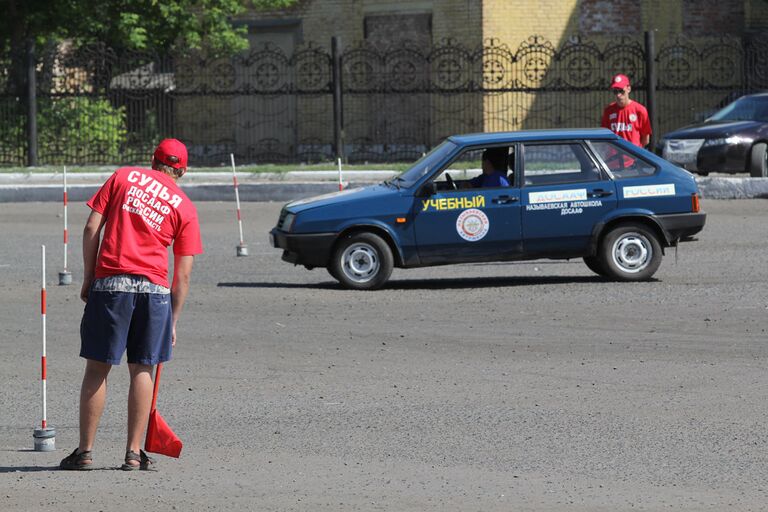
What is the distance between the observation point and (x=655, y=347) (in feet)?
36.0

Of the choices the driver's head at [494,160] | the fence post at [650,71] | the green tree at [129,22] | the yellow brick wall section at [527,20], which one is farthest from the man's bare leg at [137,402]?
the yellow brick wall section at [527,20]

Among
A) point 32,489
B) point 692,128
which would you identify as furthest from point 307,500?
point 692,128

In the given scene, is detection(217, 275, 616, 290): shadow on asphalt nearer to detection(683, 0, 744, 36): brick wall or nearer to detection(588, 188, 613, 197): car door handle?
detection(588, 188, 613, 197): car door handle

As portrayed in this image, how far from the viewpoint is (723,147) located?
918 inches

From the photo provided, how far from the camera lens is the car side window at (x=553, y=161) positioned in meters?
14.1

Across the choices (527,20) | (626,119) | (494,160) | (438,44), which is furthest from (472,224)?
(527,20)

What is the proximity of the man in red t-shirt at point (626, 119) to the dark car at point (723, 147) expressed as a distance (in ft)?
22.4

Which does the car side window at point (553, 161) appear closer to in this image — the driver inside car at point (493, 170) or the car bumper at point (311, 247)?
the driver inside car at point (493, 170)

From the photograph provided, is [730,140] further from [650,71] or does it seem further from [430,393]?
[430,393]

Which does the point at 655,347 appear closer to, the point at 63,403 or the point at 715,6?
the point at 63,403

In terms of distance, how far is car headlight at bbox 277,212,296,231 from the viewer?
14.2 m

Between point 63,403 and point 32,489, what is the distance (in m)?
2.44

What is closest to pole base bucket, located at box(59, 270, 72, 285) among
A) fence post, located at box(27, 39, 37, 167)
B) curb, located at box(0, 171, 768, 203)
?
curb, located at box(0, 171, 768, 203)

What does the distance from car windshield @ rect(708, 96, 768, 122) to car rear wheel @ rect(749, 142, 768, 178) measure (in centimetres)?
78
